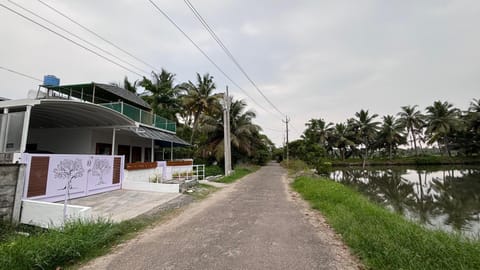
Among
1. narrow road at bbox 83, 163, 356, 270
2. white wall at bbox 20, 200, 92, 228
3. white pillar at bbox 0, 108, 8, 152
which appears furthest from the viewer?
white pillar at bbox 0, 108, 8, 152

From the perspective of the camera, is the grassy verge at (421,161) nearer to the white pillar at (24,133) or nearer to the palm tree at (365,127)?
the palm tree at (365,127)

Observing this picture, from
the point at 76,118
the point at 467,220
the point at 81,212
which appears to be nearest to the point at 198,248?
the point at 81,212

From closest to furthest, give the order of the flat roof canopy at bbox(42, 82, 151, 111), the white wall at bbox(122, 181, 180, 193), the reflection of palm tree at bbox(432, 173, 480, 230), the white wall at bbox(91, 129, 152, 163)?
the reflection of palm tree at bbox(432, 173, 480, 230) → the white wall at bbox(122, 181, 180, 193) → the white wall at bbox(91, 129, 152, 163) → the flat roof canopy at bbox(42, 82, 151, 111)

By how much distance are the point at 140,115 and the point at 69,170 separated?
649 centimetres

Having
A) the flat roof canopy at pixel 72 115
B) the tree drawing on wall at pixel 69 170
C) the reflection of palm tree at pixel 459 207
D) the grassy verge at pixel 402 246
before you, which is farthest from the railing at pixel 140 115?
the reflection of palm tree at pixel 459 207

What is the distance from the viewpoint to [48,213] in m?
5.13

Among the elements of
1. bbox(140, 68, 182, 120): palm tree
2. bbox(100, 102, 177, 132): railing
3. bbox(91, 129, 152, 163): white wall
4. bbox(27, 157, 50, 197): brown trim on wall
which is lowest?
bbox(27, 157, 50, 197): brown trim on wall

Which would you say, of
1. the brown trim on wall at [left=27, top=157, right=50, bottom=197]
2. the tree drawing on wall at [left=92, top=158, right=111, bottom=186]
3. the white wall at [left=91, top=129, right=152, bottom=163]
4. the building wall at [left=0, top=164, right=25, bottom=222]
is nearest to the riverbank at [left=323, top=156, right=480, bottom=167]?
the white wall at [left=91, top=129, right=152, bottom=163]

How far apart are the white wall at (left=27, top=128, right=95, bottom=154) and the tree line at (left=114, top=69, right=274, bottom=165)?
1110cm

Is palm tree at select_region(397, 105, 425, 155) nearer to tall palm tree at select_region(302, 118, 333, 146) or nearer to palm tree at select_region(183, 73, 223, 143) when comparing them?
tall palm tree at select_region(302, 118, 333, 146)

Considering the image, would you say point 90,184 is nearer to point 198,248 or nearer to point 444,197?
point 198,248

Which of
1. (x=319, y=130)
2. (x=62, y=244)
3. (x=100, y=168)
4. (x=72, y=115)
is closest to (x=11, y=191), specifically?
(x=62, y=244)

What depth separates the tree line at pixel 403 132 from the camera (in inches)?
1474

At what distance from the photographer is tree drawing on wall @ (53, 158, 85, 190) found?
22.8 ft
